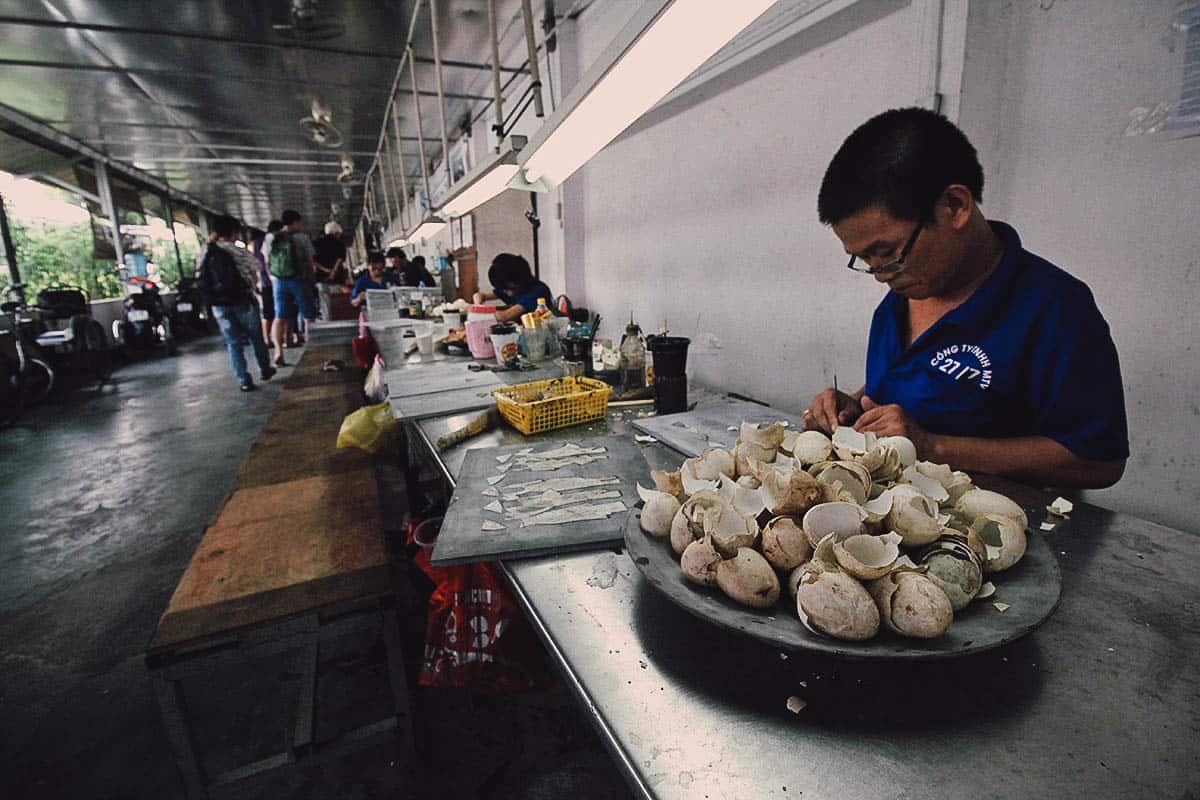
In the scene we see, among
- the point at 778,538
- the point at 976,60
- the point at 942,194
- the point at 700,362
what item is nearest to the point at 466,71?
the point at 700,362

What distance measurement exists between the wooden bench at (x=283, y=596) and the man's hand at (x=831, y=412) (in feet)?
4.10

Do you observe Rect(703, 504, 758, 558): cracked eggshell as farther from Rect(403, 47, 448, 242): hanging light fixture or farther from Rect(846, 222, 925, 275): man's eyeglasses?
Rect(403, 47, 448, 242): hanging light fixture

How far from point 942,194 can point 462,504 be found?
1216 mm

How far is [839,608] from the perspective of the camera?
594 mm

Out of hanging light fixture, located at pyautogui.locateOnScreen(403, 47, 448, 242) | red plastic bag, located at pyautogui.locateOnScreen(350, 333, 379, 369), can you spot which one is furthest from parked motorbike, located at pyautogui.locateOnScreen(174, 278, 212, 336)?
red plastic bag, located at pyautogui.locateOnScreen(350, 333, 379, 369)

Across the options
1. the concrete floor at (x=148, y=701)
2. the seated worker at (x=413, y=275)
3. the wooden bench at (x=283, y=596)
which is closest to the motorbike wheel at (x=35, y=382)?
the concrete floor at (x=148, y=701)

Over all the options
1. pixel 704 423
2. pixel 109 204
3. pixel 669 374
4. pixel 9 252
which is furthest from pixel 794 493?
pixel 109 204

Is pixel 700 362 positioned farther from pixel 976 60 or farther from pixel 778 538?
pixel 778 538

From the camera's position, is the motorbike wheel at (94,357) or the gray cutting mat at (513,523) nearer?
the gray cutting mat at (513,523)

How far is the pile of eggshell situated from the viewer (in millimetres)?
602

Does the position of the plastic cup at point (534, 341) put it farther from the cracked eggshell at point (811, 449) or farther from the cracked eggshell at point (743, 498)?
the cracked eggshell at point (743, 498)

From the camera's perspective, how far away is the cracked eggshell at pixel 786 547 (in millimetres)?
697

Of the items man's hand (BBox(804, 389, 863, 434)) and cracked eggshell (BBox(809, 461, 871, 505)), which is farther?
man's hand (BBox(804, 389, 863, 434))

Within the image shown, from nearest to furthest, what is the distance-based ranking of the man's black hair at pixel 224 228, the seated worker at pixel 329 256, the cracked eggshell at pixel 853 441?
the cracked eggshell at pixel 853 441 < the man's black hair at pixel 224 228 < the seated worker at pixel 329 256
